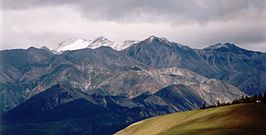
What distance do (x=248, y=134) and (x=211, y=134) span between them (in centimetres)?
1230

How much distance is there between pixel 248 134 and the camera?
199000 mm

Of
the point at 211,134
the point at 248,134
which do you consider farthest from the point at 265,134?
the point at 211,134

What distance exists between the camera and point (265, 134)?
7805 inches

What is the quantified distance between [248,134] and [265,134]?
5569 mm

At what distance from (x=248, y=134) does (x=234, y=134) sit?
555 cm

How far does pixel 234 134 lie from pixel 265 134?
1069 cm

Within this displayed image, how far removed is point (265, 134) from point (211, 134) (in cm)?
1786

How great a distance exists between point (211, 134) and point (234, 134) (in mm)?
7815

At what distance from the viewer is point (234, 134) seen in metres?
197

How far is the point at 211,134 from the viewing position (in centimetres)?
19975

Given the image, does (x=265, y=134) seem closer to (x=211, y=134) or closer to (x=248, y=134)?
(x=248, y=134)
